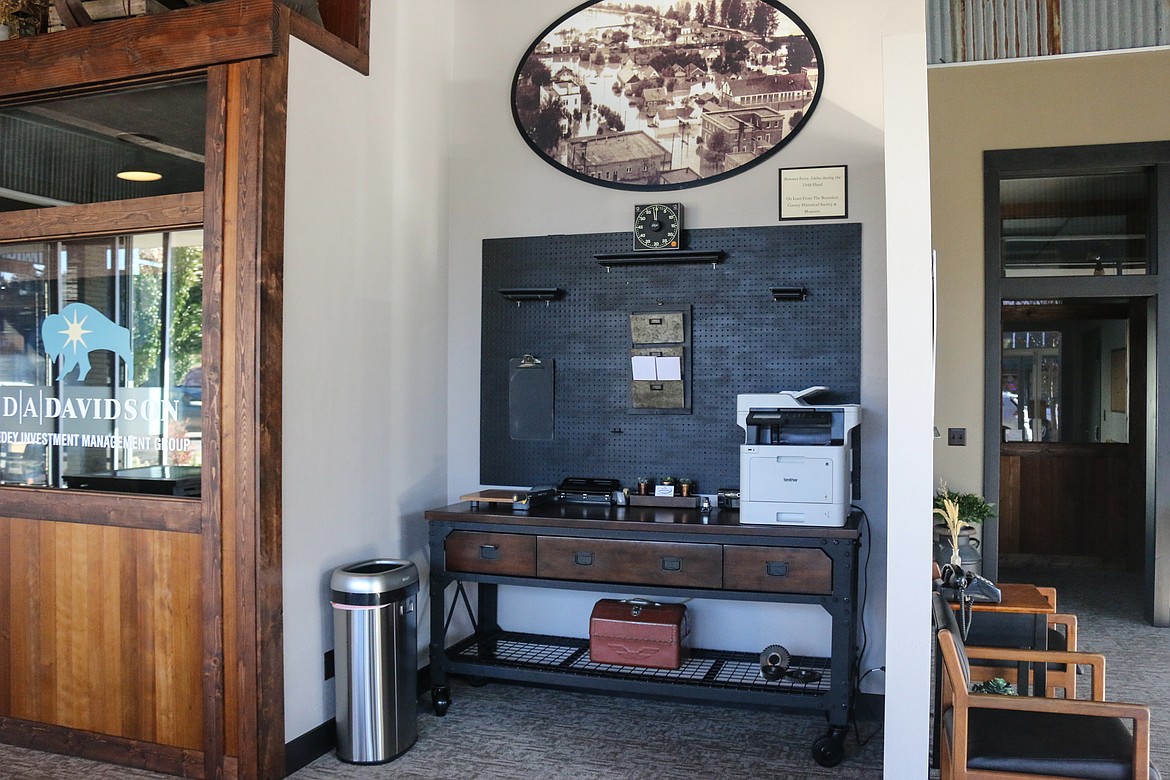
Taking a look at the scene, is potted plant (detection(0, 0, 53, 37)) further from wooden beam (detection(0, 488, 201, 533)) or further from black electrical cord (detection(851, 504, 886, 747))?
black electrical cord (detection(851, 504, 886, 747))

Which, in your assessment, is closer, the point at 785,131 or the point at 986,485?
the point at 785,131

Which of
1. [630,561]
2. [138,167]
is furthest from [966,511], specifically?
[138,167]

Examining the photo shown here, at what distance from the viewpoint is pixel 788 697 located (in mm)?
3352

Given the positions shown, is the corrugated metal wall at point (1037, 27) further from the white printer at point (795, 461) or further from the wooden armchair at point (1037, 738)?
the wooden armchair at point (1037, 738)

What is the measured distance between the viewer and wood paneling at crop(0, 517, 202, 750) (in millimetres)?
3225

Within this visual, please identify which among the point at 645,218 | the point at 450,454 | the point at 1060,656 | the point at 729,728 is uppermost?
the point at 645,218

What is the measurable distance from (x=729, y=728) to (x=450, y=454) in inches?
71.5

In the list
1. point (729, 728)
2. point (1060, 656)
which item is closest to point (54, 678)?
point (729, 728)

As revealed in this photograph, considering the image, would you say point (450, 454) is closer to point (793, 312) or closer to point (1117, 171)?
point (793, 312)

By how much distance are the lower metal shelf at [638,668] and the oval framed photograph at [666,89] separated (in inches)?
83.4

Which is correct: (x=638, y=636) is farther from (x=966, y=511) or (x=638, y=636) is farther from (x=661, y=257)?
(x=966, y=511)

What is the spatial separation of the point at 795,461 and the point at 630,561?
76cm

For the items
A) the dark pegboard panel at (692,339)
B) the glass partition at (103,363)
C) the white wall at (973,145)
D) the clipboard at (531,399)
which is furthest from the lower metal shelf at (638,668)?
the white wall at (973,145)

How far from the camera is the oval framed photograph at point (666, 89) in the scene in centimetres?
397
